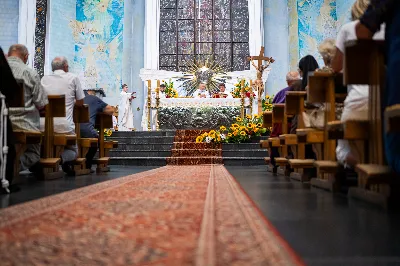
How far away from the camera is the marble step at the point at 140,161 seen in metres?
8.62

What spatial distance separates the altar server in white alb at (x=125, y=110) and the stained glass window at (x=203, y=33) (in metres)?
2.29

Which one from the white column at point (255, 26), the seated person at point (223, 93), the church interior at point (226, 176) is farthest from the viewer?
the white column at point (255, 26)

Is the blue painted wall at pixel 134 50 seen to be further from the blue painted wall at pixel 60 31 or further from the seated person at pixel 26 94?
the seated person at pixel 26 94

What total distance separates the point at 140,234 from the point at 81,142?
13.5 feet

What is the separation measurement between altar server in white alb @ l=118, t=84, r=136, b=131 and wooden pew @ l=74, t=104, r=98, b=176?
7408mm

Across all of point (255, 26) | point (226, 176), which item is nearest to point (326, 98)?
point (226, 176)

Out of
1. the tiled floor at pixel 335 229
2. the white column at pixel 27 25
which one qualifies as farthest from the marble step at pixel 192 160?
the white column at pixel 27 25

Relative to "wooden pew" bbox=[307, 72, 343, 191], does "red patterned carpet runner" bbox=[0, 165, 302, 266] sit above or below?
below

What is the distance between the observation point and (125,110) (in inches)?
515

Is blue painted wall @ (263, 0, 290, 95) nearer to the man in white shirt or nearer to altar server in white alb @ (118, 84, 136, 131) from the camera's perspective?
altar server in white alb @ (118, 84, 136, 131)

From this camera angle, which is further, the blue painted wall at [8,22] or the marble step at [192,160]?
the blue painted wall at [8,22]

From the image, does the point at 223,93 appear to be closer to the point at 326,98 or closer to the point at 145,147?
the point at 145,147

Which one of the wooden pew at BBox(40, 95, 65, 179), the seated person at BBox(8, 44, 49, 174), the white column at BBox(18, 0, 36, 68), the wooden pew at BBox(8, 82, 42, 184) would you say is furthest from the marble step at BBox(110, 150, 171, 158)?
the white column at BBox(18, 0, 36, 68)

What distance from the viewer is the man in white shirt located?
503 centimetres
